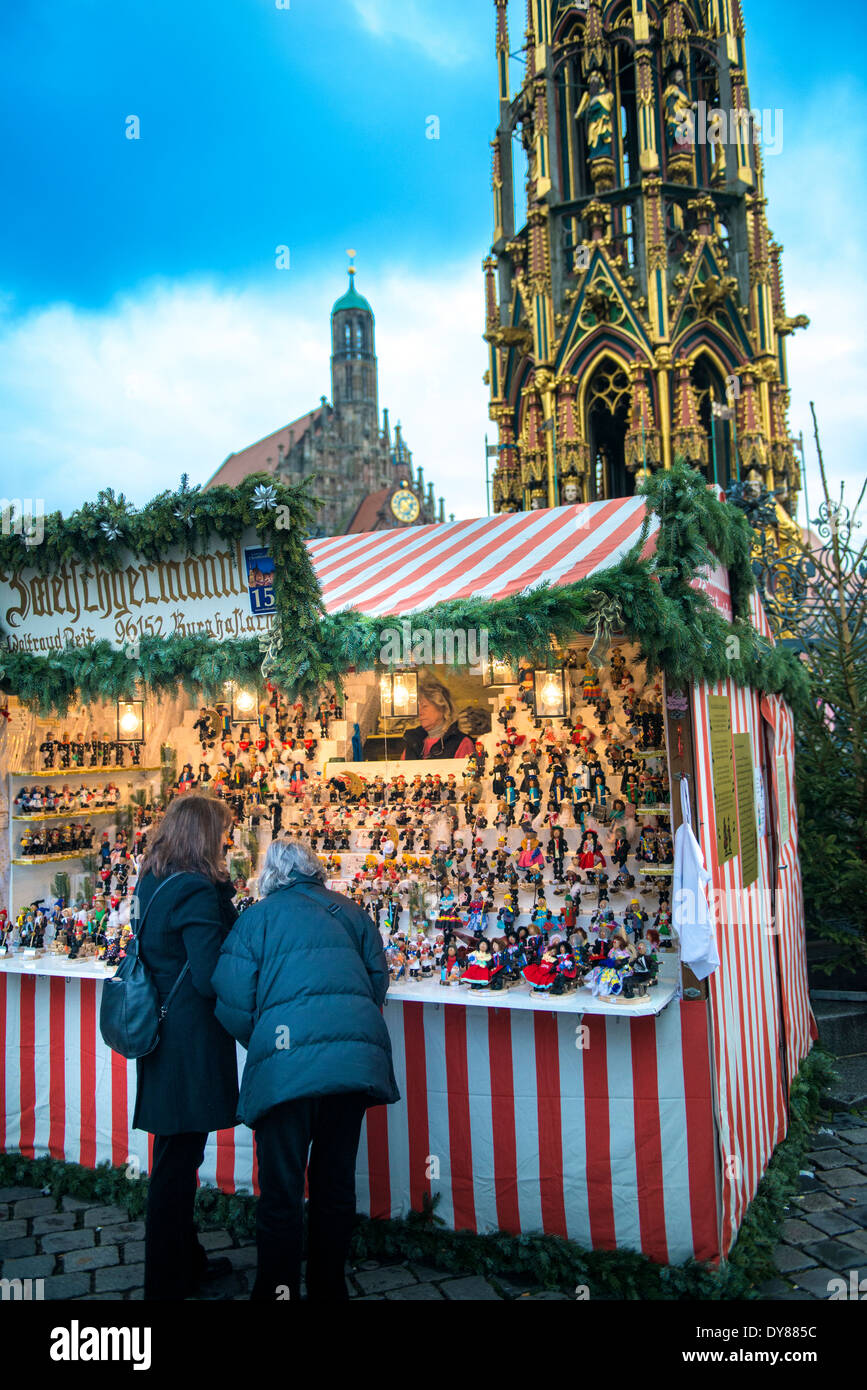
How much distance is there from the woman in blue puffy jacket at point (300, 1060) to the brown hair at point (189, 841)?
310 millimetres

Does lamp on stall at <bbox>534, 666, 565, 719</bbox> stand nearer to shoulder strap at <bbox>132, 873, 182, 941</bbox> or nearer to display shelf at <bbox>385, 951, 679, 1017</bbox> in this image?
display shelf at <bbox>385, 951, 679, 1017</bbox>

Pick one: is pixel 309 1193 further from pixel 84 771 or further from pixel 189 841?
pixel 84 771

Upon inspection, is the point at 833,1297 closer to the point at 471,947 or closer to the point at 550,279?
the point at 471,947

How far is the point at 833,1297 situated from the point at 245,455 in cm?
4992

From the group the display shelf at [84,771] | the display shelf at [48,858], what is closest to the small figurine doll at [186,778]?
the display shelf at [84,771]

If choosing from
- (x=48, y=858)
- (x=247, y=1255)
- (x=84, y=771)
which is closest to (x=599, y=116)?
(x=84, y=771)

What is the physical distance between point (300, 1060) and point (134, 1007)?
0.73 metres

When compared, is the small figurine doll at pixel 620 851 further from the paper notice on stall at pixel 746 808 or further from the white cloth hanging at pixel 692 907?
the white cloth hanging at pixel 692 907

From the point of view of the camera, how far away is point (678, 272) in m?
20.2

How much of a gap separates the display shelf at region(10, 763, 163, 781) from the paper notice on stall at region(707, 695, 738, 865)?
3678mm

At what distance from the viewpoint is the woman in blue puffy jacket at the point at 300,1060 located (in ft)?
10.2

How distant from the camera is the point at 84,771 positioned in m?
6.03

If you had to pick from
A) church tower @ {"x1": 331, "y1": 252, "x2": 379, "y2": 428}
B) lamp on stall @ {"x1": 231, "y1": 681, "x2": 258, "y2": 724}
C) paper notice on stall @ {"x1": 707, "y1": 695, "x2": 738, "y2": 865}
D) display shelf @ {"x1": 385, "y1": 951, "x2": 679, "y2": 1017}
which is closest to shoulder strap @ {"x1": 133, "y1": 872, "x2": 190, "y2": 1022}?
display shelf @ {"x1": 385, "y1": 951, "x2": 679, "y2": 1017}

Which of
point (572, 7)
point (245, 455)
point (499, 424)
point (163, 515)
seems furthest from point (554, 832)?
point (245, 455)
